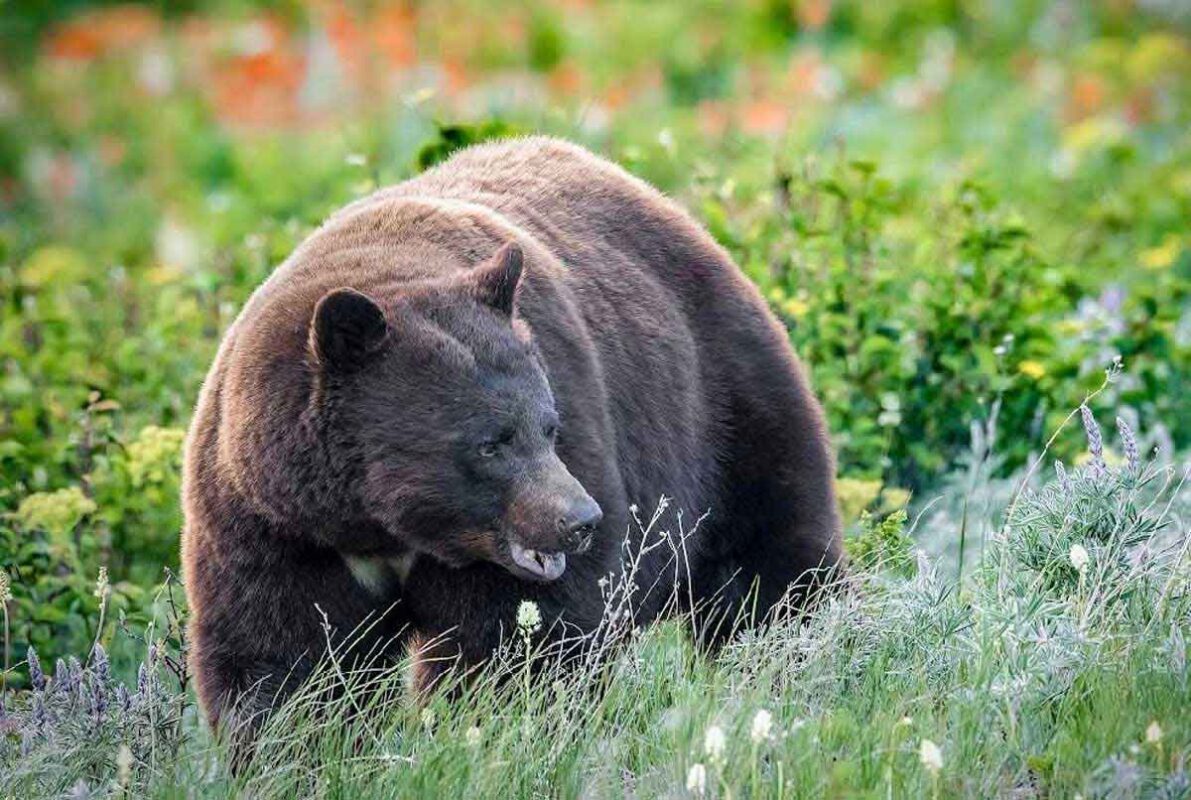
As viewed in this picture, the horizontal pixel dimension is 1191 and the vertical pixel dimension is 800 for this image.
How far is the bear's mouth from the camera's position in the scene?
4316 mm

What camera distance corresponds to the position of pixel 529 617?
427 centimetres

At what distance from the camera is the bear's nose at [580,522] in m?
4.18

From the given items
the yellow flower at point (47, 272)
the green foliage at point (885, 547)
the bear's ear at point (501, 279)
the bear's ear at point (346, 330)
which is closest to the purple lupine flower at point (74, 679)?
the bear's ear at point (346, 330)

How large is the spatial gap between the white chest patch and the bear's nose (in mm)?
464

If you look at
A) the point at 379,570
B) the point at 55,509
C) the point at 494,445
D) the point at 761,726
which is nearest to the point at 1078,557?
the point at 761,726

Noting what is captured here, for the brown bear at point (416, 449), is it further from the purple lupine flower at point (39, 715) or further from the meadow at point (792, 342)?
the purple lupine flower at point (39, 715)

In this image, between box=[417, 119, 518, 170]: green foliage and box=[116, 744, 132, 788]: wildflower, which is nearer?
box=[116, 744, 132, 788]: wildflower

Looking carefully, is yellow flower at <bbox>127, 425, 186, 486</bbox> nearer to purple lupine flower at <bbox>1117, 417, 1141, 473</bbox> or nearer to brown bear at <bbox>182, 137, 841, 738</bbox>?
brown bear at <bbox>182, 137, 841, 738</bbox>

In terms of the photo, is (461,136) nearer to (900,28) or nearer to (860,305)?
(860,305)

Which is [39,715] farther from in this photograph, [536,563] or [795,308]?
[795,308]

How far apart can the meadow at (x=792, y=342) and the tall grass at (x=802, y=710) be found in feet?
0.04

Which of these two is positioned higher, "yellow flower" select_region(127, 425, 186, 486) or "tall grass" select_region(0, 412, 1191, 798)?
"tall grass" select_region(0, 412, 1191, 798)

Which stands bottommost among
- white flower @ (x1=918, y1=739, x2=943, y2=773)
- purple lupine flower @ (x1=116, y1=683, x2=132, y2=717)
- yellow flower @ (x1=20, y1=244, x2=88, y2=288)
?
yellow flower @ (x1=20, y1=244, x2=88, y2=288)

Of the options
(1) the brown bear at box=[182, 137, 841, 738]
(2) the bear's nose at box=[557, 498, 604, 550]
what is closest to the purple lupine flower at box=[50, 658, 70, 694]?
(1) the brown bear at box=[182, 137, 841, 738]
